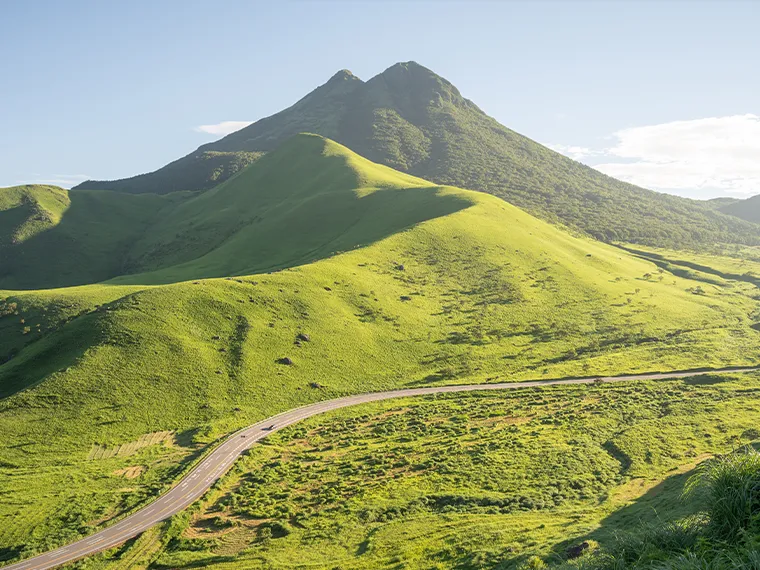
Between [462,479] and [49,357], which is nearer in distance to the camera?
[462,479]

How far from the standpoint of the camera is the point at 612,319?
123 m

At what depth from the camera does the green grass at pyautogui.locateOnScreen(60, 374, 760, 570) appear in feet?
132

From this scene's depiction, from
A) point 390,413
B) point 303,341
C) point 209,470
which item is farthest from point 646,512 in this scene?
point 303,341

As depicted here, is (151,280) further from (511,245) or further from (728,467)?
(728,467)

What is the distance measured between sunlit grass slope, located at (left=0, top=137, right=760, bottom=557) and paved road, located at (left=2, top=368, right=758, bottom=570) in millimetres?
2274

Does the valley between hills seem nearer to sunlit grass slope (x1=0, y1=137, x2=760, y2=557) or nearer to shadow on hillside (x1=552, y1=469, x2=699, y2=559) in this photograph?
shadow on hillside (x1=552, y1=469, x2=699, y2=559)

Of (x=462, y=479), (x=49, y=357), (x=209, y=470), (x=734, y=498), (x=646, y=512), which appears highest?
(x=734, y=498)

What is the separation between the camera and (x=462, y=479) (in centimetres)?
5459

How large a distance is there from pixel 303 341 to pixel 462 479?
172ft

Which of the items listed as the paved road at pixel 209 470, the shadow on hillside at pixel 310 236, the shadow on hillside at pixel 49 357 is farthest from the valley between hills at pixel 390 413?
the shadow on hillside at pixel 310 236

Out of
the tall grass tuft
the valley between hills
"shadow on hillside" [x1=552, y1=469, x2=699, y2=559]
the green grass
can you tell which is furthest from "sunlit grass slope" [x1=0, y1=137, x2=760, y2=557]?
the tall grass tuft

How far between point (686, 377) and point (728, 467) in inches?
3279

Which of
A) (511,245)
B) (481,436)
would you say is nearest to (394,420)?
(481,436)

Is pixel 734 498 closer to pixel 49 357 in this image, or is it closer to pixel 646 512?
pixel 646 512
